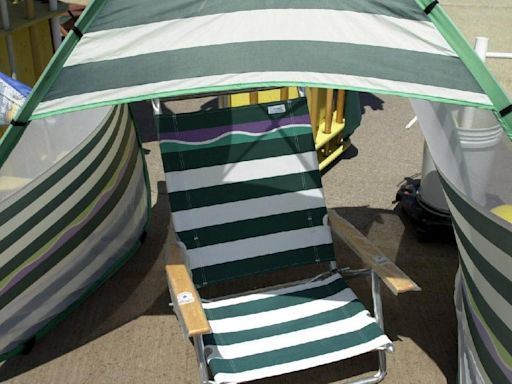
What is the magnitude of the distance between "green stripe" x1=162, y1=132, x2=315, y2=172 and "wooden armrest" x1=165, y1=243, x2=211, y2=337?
431 mm

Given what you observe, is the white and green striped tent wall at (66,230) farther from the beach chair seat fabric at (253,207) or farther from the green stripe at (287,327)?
the green stripe at (287,327)

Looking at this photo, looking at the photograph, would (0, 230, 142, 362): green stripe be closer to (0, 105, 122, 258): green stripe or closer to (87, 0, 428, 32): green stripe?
(0, 105, 122, 258): green stripe

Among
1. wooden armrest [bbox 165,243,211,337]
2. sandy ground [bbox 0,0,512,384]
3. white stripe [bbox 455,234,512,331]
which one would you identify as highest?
white stripe [bbox 455,234,512,331]

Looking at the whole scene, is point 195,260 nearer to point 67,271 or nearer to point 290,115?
point 67,271

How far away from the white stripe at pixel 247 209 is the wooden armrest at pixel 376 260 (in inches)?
5.3

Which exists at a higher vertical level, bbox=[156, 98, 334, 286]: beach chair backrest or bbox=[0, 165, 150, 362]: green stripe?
bbox=[156, 98, 334, 286]: beach chair backrest

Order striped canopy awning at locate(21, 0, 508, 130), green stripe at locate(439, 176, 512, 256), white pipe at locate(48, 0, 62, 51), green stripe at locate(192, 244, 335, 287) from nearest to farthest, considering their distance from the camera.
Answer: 1. green stripe at locate(439, 176, 512, 256)
2. striped canopy awning at locate(21, 0, 508, 130)
3. green stripe at locate(192, 244, 335, 287)
4. white pipe at locate(48, 0, 62, 51)

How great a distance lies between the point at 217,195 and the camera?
330cm

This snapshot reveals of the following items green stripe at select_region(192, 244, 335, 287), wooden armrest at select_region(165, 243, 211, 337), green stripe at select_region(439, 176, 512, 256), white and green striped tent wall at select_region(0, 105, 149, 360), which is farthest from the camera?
green stripe at select_region(192, 244, 335, 287)

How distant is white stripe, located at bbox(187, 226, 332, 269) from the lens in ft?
10.6

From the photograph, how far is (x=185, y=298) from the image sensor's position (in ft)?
8.82

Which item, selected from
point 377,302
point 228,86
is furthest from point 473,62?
point 377,302

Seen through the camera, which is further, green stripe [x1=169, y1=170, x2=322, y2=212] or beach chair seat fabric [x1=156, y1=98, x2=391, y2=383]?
green stripe [x1=169, y1=170, x2=322, y2=212]

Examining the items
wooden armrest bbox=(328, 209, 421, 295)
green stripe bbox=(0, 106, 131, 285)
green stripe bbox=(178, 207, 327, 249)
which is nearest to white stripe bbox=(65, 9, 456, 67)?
green stripe bbox=(0, 106, 131, 285)
